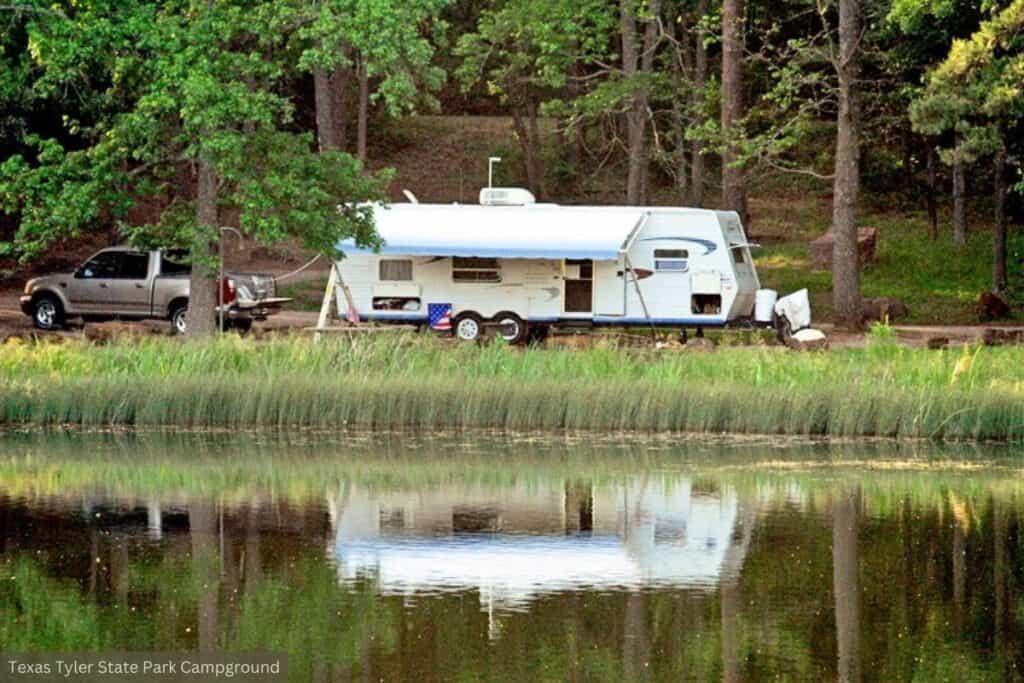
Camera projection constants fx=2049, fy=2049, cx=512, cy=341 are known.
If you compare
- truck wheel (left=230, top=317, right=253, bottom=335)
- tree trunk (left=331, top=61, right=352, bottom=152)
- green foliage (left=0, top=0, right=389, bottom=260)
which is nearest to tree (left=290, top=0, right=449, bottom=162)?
green foliage (left=0, top=0, right=389, bottom=260)

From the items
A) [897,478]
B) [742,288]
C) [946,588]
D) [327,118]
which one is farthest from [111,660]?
[327,118]

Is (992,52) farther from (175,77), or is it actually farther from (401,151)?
(401,151)

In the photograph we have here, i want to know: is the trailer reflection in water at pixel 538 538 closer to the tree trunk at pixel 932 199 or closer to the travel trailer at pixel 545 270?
the travel trailer at pixel 545 270

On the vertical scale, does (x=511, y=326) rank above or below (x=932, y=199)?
below

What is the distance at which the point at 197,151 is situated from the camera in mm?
29234

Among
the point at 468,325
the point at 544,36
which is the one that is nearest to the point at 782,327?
the point at 468,325

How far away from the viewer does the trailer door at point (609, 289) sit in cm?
3462

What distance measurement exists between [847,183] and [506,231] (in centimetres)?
Answer: 646

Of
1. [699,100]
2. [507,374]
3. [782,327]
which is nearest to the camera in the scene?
[507,374]

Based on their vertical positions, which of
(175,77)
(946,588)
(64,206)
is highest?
(175,77)

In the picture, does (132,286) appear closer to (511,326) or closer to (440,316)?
(440,316)

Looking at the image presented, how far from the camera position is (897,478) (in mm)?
19844

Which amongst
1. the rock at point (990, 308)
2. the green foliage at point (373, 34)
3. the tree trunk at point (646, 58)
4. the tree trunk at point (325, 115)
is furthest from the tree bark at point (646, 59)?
the green foliage at point (373, 34)

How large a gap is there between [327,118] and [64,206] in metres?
13.3
